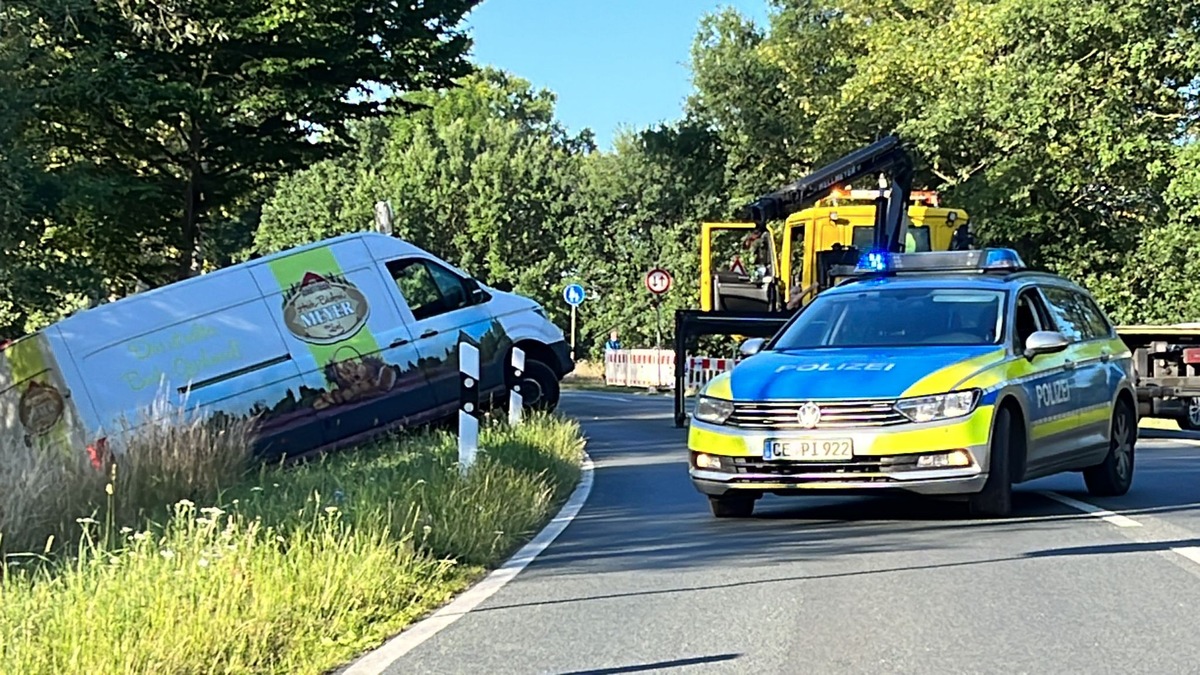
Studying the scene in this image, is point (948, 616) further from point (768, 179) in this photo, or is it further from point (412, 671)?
point (768, 179)

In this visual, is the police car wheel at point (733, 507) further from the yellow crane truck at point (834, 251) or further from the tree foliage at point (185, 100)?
the tree foliage at point (185, 100)

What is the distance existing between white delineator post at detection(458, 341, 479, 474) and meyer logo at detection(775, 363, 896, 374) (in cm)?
247

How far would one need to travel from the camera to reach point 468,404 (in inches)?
471

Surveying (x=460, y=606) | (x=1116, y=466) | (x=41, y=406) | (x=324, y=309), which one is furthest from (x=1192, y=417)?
(x=460, y=606)

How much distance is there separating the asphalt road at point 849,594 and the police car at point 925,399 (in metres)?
0.35

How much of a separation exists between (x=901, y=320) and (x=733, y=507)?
177cm

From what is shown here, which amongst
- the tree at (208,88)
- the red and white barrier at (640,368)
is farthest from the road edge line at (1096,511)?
the red and white barrier at (640,368)

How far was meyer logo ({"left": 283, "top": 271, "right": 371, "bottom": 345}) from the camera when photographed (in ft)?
51.4

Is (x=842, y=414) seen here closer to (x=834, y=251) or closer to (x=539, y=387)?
(x=539, y=387)

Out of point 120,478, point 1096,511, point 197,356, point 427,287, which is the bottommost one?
point 1096,511

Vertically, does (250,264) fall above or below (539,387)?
above

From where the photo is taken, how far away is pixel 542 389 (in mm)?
18281

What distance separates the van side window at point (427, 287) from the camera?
648 inches

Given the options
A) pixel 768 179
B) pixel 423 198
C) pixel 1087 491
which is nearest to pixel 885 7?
pixel 768 179
